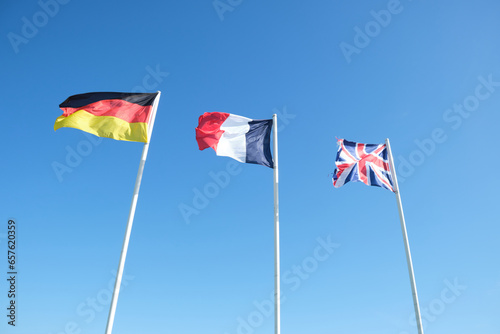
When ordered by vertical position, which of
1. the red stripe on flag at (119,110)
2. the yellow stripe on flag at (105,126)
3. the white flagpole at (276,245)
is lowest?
the white flagpole at (276,245)

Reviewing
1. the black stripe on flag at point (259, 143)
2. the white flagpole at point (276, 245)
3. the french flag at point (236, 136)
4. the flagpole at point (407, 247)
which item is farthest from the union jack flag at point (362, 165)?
the french flag at point (236, 136)

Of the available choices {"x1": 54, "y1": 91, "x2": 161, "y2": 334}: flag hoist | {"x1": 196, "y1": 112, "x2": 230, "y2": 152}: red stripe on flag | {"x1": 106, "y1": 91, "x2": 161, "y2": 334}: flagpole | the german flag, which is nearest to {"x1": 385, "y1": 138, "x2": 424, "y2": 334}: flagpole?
A: {"x1": 196, "y1": 112, "x2": 230, "y2": 152}: red stripe on flag

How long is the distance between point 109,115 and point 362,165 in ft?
48.2

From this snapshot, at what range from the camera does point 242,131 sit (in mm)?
19047

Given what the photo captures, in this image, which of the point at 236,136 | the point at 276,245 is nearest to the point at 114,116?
the point at 236,136

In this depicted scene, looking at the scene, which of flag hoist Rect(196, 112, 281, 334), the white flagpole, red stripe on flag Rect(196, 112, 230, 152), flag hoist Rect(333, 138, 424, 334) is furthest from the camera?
flag hoist Rect(333, 138, 424, 334)

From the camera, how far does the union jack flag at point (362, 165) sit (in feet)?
69.6

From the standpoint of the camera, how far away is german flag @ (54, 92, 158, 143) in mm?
16656

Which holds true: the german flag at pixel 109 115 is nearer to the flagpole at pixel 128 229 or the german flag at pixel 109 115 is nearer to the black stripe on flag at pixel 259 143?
the flagpole at pixel 128 229

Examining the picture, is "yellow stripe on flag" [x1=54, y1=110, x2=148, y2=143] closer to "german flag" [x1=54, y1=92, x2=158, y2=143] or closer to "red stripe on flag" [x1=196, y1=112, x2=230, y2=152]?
"german flag" [x1=54, y1=92, x2=158, y2=143]

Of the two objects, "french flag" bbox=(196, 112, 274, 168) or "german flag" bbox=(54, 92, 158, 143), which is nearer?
"german flag" bbox=(54, 92, 158, 143)

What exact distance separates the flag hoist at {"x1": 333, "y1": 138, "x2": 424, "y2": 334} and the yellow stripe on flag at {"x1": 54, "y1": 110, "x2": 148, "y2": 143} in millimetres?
11650

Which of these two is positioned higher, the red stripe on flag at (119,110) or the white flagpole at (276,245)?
the red stripe on flag at (119,110)

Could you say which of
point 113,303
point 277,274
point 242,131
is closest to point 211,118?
point 242,131
